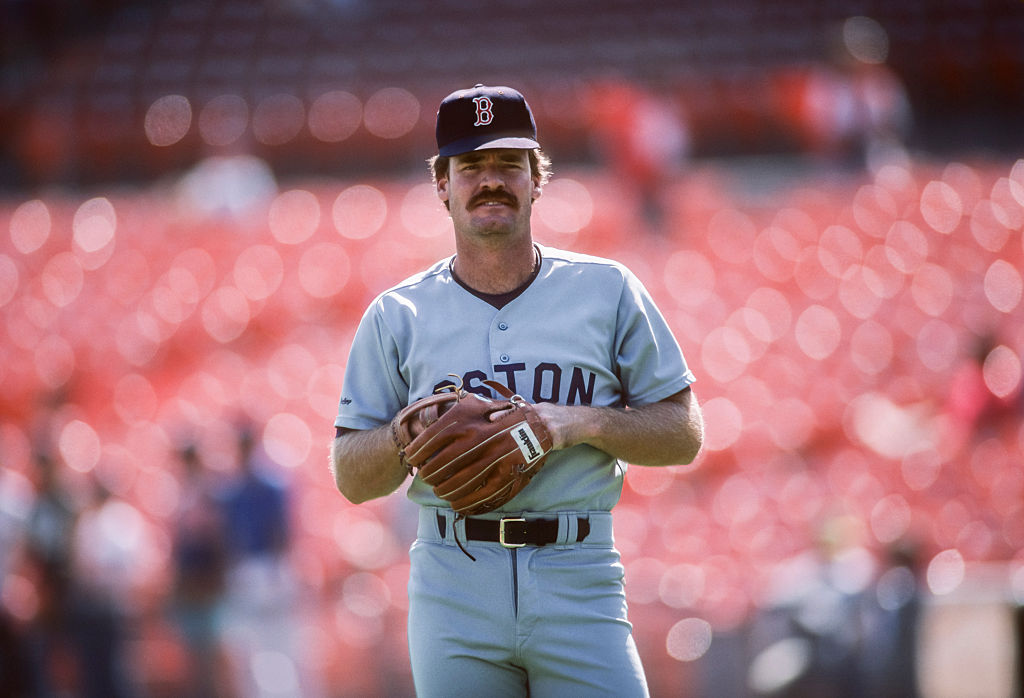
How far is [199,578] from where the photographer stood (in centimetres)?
480

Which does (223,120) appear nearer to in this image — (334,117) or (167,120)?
(167,120)

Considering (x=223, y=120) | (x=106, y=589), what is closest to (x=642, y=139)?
(x=223, y=120)

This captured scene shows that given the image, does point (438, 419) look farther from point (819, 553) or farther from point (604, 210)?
point (604, 210)

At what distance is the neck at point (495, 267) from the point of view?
2098 mm

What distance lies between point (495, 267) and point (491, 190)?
0.16 metres

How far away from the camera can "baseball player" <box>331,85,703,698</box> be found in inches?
76.3

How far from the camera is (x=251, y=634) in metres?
4.55

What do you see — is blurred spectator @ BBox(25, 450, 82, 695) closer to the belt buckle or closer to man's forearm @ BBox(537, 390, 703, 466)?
the belt buckle

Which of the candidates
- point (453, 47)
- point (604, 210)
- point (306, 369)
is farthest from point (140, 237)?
point (453, 47)

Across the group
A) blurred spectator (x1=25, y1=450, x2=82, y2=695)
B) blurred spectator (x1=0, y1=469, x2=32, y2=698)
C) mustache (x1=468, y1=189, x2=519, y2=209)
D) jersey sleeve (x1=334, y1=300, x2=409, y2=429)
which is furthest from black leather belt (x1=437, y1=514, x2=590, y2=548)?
blurred spectator (x1=0, y1=469, x2=32, y2=698)

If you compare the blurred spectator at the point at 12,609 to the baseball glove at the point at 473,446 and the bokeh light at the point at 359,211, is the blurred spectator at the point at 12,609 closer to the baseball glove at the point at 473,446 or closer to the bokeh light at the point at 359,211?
the baseball glove at the point at 473,446

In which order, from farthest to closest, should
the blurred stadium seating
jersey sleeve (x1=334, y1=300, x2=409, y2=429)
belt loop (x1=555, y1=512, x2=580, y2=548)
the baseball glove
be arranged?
the blurred stadium seating → jersey sleeve (x1=334, y1=300, x2=409, y2=429) → belt loop (x1=555, y1=512, x2=580, y2=548) → the baseball glove

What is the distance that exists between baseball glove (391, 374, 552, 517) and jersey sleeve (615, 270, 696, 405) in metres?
0.26

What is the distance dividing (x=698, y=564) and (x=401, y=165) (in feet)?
25.9
